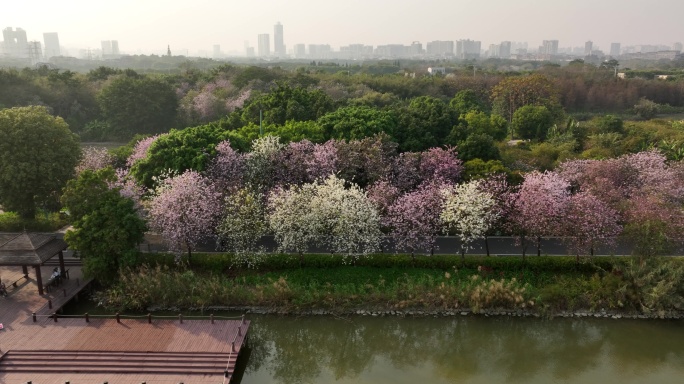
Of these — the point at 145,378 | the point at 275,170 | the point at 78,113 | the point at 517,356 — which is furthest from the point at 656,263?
the point at 78,113

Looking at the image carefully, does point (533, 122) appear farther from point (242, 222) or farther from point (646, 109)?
point (242, 222)

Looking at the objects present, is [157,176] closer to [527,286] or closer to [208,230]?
[208,230]

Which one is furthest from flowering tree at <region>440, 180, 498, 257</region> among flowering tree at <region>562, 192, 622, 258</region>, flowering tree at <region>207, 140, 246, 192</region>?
flowering tree at <region>207, 140, 246, 192</region>

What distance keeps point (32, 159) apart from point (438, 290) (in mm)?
20021

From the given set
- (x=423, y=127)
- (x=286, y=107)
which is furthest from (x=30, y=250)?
(x=423, y=127)

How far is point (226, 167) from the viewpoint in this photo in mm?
24828

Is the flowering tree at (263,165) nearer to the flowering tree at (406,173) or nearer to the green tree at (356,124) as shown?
the green tree at (356,124)

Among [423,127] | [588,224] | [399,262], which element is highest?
[423,127]

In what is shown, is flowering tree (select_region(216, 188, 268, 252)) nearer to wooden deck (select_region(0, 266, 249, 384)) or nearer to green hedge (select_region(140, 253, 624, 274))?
green hedge (select_region(140, 253, 624, 274))

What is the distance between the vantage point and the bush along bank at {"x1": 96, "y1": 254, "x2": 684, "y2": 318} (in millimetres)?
19609

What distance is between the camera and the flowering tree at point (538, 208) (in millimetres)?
21125

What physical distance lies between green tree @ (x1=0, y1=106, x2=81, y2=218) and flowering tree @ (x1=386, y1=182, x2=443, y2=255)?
16.4 meters

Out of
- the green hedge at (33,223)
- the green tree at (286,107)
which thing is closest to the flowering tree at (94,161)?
the green hedge at (33,223)

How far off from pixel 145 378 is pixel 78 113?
139ft
